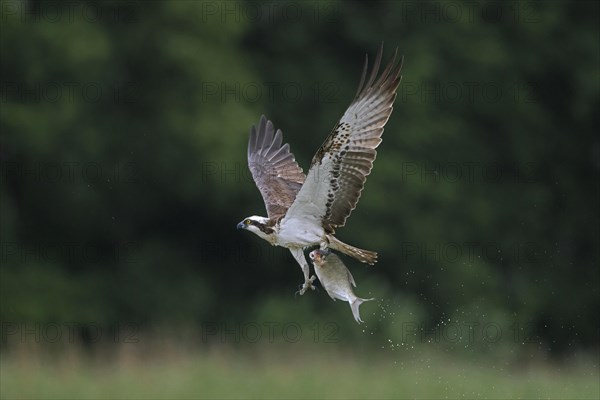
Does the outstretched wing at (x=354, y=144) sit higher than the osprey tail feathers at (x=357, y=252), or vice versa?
the outstretched wing at (x=354, y=144)

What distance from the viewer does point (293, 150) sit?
2556 centimetres

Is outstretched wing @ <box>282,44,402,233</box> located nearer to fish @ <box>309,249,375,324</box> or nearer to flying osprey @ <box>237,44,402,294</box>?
flying osprey @ <box>237,44,402,294</box>

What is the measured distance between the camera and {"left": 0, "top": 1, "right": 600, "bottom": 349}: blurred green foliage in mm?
24641

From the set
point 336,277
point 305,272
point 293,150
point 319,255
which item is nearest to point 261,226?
point 305,272

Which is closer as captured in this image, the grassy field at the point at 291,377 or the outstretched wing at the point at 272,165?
the outstretched wing at the point at 272,165

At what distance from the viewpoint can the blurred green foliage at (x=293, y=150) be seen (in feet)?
80.8

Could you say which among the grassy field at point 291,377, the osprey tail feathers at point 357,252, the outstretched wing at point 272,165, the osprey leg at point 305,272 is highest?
the outstretched wing at point 272,165

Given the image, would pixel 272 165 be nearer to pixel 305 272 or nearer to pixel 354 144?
pixel 305 272

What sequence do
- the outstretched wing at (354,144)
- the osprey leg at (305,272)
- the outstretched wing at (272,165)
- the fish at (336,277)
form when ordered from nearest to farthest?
the fish at (336,277) < the outstretched wing at (354,144) < the osprey leg at (305,272) < the outstretched wing at (272,165)

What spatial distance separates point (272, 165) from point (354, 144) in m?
2.96

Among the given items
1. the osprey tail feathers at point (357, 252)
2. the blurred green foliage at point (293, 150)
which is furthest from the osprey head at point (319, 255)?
the blurred green foliage at point (293, 150)

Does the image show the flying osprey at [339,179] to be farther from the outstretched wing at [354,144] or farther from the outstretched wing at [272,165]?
the outstretched wing at [272,165]

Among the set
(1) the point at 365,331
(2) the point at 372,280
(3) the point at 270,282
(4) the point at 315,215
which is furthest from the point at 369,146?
(3) the point at 270,282

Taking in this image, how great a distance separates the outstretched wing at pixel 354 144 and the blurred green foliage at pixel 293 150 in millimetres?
12097
